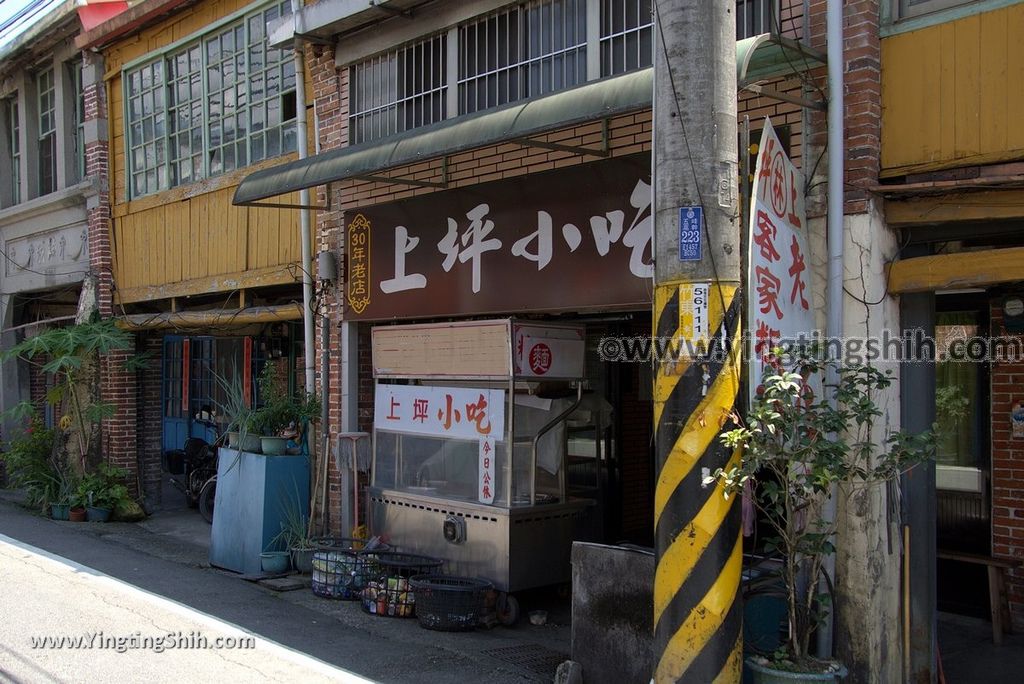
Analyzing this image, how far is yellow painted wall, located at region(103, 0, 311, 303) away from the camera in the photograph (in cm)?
1091

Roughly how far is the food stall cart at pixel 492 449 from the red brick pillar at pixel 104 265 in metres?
6.36

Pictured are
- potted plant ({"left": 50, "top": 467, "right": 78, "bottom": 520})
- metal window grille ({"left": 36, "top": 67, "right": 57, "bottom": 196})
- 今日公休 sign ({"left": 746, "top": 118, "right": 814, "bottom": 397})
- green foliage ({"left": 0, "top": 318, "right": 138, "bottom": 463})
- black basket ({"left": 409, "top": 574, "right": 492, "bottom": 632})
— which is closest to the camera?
今日公休 sign ({"left": 746, "top": 118, "right": 814, "bottom": 397})

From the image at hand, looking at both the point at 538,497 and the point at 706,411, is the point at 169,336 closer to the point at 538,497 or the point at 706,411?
the point at 538,497

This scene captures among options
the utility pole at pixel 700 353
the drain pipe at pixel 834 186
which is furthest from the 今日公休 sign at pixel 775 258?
the utility pole at pixel 700 353

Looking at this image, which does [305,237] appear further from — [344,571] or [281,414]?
[344,571]

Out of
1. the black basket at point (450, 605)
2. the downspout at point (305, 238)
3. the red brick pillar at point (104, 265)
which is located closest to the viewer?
the black basket at point (450, 605)

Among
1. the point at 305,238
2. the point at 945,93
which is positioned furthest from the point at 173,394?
the point at 945,93

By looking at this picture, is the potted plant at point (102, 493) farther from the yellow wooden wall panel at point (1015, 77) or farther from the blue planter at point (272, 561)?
the yellow wooden wall panel at point (1015, 77)

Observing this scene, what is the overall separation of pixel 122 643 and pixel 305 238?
4.78m

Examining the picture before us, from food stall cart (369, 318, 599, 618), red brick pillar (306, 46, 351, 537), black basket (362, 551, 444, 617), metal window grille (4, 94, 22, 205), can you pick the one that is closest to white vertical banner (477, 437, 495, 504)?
food stall cart (369, 318, 599, 618)

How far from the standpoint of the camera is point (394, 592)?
26.0ft

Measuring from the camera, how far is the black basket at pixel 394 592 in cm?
790

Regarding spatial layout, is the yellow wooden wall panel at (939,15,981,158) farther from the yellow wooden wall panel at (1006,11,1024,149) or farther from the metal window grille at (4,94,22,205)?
the metal window grille at (4,94,22,205)

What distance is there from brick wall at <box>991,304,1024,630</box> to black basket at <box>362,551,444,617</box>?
4.89m
